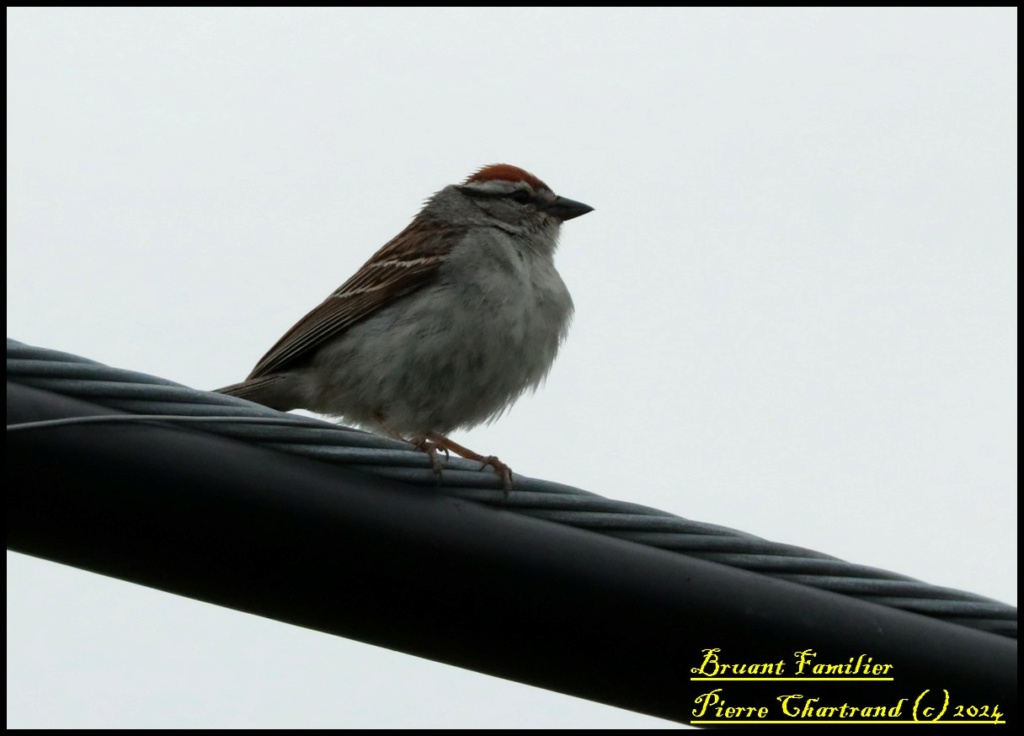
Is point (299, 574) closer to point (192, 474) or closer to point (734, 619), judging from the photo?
point (192, 474)

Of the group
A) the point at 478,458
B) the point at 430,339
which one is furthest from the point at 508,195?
the point at 478,458

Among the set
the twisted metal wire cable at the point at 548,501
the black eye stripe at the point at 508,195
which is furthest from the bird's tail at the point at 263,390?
the twisted metal wire cable at the point at 548,501

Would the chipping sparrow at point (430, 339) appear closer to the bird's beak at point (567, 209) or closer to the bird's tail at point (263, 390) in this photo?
the bird's tail at point (263, 390)

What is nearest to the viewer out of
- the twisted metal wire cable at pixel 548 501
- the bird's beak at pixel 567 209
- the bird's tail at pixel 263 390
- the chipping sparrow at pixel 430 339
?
the twisted metal wire cable at pixel 548 501

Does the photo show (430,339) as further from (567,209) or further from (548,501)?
(548,501)

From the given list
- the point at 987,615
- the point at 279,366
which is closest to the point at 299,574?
the point at 987,615
